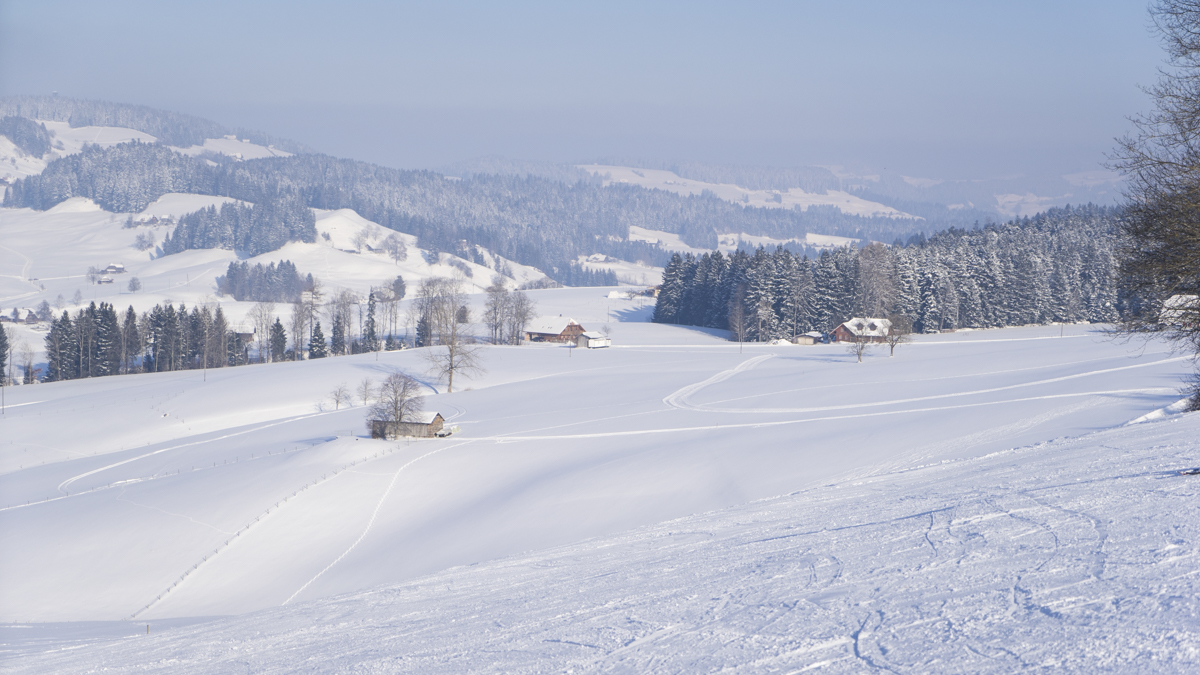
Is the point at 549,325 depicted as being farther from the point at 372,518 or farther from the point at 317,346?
the point at 372,518

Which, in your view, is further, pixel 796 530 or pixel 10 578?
pixel 10 578

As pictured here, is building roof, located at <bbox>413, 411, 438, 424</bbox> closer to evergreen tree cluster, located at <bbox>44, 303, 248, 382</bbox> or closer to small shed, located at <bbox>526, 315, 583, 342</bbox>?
evergreen tree cluster, located at <bbox>44, 303, 248, 382</bbox>

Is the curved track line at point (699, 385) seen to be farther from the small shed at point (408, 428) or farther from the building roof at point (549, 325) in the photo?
the building roof at point (549, 325)

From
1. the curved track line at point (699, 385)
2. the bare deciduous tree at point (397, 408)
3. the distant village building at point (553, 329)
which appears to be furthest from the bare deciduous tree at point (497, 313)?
the bare deciduous tree at point (397, 408)

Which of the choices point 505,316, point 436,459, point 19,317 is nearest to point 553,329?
point 505,316

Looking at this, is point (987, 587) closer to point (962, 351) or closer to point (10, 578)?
point (10, 578)

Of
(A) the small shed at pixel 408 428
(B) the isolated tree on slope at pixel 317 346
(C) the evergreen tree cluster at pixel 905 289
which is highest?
(C) the evergreen tree cluster at pixel 905 289

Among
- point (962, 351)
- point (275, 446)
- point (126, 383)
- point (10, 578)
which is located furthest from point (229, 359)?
point (962, 351)

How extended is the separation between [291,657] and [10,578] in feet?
71.9

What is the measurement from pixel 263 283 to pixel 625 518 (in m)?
140

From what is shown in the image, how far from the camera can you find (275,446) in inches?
1598

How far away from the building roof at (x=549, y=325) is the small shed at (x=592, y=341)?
6.38m

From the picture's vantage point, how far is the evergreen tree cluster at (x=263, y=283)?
14338cm

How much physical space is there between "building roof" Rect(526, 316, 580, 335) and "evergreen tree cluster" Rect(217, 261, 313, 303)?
67046 mm
